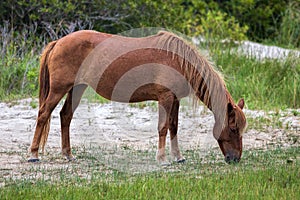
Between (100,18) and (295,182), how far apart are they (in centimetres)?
876

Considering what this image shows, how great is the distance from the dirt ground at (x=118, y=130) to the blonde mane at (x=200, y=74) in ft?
2.26

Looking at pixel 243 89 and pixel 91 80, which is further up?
pixel 91 80

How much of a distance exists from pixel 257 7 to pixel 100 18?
692cm

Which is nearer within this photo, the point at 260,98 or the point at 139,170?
the point at 139,170

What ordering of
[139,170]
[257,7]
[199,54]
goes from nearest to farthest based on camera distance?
[139,170] < [199,54] < [257,7]

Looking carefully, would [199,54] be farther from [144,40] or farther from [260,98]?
[260,98]

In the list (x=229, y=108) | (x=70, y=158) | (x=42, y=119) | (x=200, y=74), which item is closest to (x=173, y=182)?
(x=229, y=108)

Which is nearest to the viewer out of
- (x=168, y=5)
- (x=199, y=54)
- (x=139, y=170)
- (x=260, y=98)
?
(x=139, y=170)

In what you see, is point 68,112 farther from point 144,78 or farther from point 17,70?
point 17,70

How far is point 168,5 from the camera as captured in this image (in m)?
15.0

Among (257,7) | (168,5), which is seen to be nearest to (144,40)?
(168,5)

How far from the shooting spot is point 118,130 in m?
9.65

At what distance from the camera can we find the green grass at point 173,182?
557 cm

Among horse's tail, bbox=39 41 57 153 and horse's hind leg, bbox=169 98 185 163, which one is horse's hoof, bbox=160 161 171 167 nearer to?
horse's hind leg, bbox=169 98 185 163
